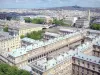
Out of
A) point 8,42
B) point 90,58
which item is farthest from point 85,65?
point 8,42

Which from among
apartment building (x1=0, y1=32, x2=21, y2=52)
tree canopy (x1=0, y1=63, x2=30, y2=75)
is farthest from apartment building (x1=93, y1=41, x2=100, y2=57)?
apartment building (x1=0, y1=32, x2=21, y2=52)

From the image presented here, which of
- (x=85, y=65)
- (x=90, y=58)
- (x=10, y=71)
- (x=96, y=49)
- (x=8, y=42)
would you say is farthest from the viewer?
(x=8, y=42)

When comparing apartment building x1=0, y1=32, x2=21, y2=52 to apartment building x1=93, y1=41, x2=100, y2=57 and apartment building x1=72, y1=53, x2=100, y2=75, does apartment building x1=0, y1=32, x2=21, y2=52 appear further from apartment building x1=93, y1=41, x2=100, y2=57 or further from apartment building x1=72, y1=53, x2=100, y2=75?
apartment building x1=72, y1=53, x2=100, y2=75

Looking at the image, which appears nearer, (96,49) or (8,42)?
(96,49)

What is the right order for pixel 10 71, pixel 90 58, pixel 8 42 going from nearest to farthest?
pixel 10 71 → pixel 90 58 → pixel 8 42

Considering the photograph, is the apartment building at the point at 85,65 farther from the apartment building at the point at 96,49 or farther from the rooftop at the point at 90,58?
the apartment building at the point at 96,49

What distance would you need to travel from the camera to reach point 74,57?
194 feet

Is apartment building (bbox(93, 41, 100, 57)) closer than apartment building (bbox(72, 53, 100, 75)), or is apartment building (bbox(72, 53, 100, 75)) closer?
apartment building (bbox(72, 53, 100, 75))

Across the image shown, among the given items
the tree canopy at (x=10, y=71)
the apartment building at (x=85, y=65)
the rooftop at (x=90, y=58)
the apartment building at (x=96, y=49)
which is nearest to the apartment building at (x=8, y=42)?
the tree canopy at (x=10, y=71)

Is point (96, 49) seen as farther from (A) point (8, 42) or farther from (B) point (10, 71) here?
(A) point (8, 42)

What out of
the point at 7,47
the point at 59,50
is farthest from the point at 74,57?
the point at 7,47

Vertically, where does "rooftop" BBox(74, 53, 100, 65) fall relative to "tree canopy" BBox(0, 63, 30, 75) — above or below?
above

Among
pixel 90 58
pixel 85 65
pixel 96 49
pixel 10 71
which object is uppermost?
pixel 90 58

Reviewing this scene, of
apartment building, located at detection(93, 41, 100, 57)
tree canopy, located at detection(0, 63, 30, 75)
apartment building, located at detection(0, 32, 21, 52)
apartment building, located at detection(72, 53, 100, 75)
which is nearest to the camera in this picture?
tree canopy, located at detection(0, 63, 30, 75)
